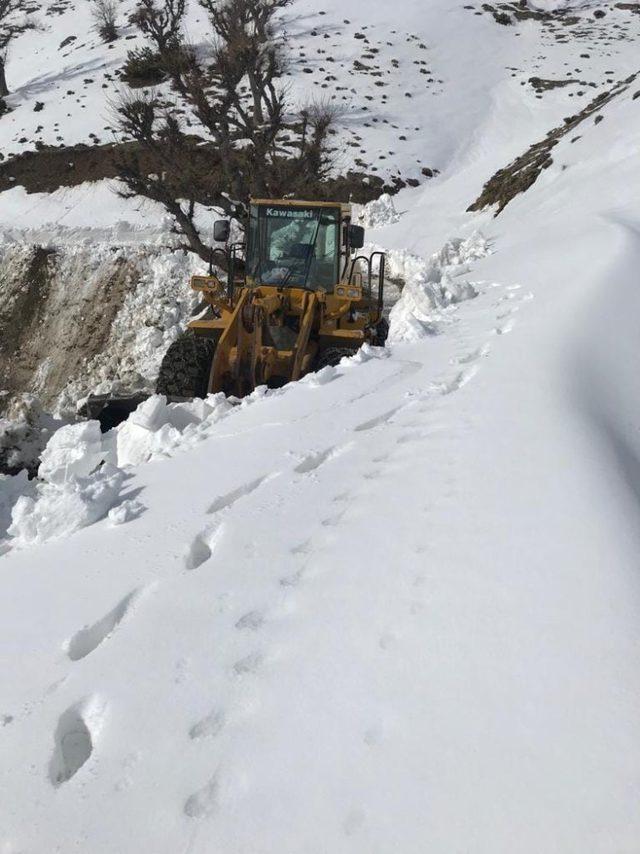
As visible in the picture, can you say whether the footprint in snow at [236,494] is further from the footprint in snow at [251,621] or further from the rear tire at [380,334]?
the rear tire at [380,334]

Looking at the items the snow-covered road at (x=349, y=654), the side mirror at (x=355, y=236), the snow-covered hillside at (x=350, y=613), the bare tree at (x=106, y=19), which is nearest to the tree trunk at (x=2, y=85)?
the bare tree at (x=106, y=19)

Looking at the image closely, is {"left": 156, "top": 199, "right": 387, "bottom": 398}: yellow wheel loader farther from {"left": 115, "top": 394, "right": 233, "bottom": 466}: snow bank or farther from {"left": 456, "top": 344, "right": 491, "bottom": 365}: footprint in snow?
{"left": 456, "top": 344, "right": 491, "bottom": 365}: footprint in snow

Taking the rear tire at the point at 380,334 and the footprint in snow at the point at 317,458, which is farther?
the rear tire at the point at 380,334

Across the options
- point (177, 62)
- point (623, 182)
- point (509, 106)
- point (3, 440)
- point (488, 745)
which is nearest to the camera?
point (488, 745)

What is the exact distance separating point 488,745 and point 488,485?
1675 mm

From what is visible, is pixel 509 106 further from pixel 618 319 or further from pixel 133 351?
pixel 618 319

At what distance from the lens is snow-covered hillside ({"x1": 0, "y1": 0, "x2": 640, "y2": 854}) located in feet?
6.66

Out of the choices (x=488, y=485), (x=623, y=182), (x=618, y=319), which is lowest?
(x=623, y=182)

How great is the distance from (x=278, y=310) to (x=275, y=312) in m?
0.06

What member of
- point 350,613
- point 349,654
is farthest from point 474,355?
point 349,654

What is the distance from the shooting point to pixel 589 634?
2.44 metres

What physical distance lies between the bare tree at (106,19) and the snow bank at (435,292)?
35.4m

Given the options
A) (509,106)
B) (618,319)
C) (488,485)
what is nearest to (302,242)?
(618,319)

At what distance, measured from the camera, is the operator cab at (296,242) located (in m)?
9.31
